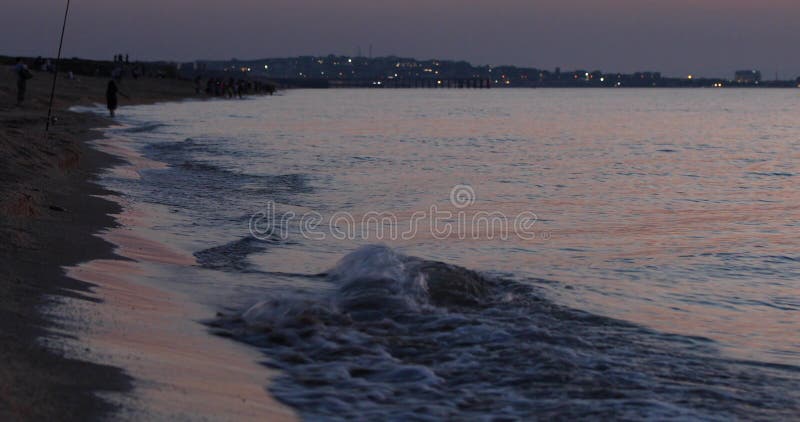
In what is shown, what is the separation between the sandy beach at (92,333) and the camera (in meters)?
4.23

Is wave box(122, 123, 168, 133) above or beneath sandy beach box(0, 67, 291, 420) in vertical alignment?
above

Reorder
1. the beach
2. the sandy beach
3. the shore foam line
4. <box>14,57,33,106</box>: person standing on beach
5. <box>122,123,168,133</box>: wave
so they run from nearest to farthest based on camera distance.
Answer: the sandy beach < the shore foam line < the beach < <box>14,57,33,106</box>: person standing on beach < <box>122,123,168,133</box>: wave

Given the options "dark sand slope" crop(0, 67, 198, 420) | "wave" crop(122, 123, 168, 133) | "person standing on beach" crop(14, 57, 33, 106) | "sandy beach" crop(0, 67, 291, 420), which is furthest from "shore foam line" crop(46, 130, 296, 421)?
"wave" crop(122, 123, 168, 133)

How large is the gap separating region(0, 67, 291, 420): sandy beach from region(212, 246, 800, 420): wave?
1.40ft

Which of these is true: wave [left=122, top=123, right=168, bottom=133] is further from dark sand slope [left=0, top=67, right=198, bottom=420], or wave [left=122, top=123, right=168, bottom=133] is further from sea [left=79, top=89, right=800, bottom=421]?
dark sand slope [left=0, top=67, right=198, bottom=420]

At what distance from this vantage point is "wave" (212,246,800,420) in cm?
506

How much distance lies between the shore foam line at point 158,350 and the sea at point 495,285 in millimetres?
200

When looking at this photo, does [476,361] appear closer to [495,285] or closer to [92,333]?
[92,333]

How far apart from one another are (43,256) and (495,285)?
3.93 m

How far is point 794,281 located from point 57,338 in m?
7.18

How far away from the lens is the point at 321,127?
41906mm

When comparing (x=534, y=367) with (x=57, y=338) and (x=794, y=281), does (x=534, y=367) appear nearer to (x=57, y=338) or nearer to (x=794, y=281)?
(x=57, y=338)

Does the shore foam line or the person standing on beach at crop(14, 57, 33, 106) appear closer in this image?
the shore foam line

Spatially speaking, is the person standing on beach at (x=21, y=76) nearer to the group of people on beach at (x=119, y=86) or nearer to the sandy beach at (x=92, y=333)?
the group of people on beach at (x=119, y=86)
